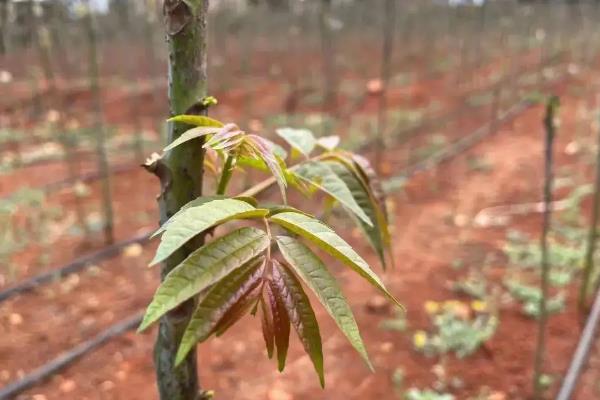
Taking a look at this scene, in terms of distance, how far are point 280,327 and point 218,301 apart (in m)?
0.09

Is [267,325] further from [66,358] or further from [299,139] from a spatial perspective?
[66,358]

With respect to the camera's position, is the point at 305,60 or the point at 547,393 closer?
the point at 547,393

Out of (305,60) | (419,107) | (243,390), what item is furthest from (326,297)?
(305,60)

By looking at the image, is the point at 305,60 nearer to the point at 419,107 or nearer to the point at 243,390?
the point at 419,107

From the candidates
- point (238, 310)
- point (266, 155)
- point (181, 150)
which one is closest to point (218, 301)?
point (238, 310)

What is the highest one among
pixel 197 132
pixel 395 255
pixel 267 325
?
pixel 197 132

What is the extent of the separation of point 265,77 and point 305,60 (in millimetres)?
2547

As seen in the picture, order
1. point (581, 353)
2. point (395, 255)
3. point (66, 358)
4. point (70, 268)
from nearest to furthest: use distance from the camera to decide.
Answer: point (581, 353)
point (66, 358)
point (70, 268)
point (395, 255)

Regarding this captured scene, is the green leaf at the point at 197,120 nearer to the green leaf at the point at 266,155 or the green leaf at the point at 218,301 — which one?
the green leaf at the point at 266,155

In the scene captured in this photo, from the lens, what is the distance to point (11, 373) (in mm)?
3727

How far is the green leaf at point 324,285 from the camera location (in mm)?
665

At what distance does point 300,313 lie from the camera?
28.5 inches

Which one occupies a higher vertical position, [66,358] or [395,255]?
[395,255]

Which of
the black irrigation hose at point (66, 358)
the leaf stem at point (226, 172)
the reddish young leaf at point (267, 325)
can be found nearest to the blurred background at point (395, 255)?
the black irrigation hose at point (66, 358)
